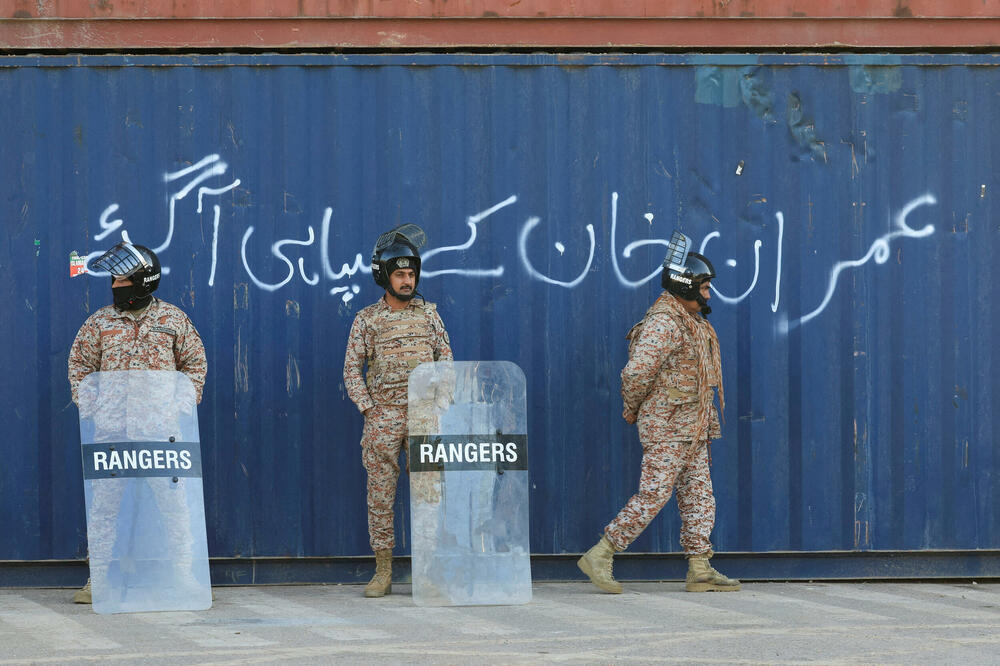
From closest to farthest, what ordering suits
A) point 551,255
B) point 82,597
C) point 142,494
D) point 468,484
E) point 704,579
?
point 142,494, point 468,484, point 82,597, point 704,579, point 551,255

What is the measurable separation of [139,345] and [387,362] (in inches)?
51.3

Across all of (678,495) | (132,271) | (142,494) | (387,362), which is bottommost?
(678,495)

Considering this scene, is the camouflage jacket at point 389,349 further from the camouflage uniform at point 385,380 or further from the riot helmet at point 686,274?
the riot helmet at point 686,274

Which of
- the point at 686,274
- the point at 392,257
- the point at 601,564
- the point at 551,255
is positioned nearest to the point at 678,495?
the point at 601,564

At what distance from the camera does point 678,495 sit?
7555 millimetres

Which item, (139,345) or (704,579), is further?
(704,579)

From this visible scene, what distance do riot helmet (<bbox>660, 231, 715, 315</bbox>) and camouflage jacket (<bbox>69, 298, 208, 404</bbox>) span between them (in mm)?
2538

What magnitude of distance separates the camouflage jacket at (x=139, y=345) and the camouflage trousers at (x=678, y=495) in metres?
2.37

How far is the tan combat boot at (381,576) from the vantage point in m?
7.47

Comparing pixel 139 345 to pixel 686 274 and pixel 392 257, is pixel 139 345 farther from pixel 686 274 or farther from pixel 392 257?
pixel 686 274

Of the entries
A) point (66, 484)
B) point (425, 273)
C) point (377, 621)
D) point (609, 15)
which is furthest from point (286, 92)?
point (377, 621)

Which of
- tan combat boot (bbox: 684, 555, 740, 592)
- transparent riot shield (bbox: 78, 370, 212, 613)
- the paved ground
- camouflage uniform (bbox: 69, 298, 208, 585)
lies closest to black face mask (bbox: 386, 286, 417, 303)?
camouflage uniform (bbox: 69, 298, 208, 585)

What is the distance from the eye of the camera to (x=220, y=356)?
314 inches

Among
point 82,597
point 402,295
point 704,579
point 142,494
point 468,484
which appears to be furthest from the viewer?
point 704,579
